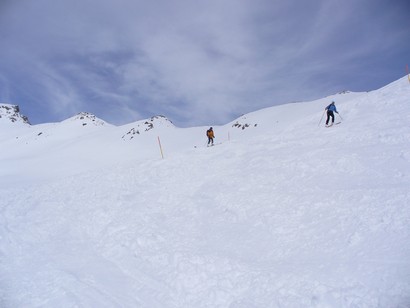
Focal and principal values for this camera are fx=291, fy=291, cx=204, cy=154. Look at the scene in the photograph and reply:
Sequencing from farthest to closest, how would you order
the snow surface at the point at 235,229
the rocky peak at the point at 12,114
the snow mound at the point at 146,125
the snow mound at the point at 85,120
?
the rocky peak at the point at 12,114
the snow mound at the point at 85,120
the snow mound at the point at 146,125
the snow surface at the point at 235,229

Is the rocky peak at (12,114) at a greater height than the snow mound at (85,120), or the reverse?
the rocky peak at (12,114)

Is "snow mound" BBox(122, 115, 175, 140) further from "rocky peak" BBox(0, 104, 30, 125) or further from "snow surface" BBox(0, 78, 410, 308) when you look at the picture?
"rocky peak" BBox(0, 104, 30, 125)

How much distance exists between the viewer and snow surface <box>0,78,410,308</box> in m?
6.99

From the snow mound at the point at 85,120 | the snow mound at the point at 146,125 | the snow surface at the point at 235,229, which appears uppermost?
the snow mound at the point at 85,120

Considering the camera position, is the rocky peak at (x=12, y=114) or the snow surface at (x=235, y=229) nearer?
the snow surface at (x=235, y=229)

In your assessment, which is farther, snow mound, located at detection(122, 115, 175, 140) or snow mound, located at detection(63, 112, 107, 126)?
snow mound, located at detection(63, 112, 107, 126)

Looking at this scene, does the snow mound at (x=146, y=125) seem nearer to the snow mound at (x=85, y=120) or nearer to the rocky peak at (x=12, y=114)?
the snow mound at (x=85, y=120)

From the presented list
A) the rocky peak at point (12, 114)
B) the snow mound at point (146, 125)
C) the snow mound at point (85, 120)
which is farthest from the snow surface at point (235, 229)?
the rocky peak at point (12, 114)

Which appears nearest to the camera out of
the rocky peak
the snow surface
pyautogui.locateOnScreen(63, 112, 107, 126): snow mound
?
the snow surface

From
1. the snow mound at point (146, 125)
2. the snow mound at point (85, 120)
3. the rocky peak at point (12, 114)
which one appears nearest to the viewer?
the snow mound at point (146, 125)

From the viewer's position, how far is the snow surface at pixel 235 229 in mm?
6988

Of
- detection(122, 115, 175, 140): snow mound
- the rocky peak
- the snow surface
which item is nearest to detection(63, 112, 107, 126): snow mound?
detection(122, 115, 175, 140): snow mound

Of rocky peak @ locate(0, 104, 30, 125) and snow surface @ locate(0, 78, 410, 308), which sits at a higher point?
rocky peak @ locate(0, 104, 30, 125)

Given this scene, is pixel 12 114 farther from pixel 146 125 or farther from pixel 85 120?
pixel 146 125
